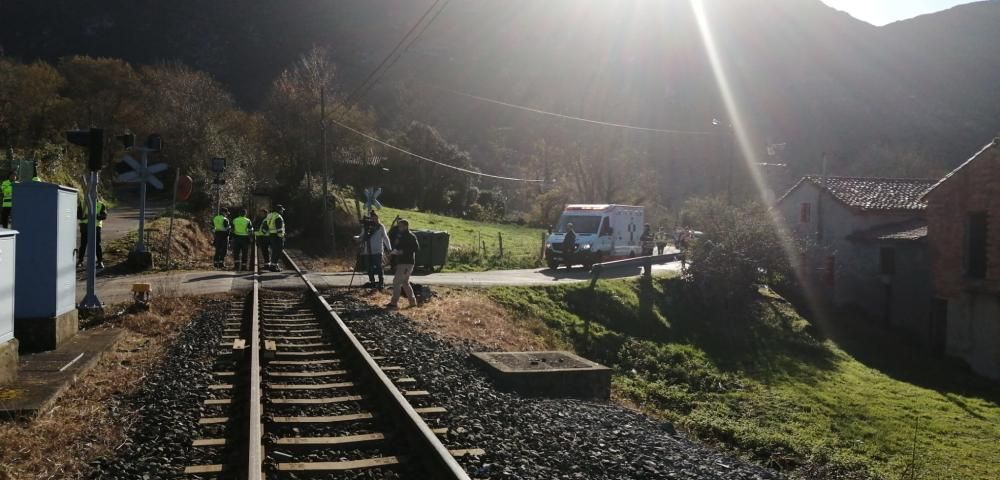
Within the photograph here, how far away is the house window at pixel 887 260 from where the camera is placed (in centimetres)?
3362

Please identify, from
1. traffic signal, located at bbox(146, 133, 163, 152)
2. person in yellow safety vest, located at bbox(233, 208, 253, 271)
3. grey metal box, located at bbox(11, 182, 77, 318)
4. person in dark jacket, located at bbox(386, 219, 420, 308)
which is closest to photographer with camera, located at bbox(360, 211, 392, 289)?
person in dark jacket, located at bbox(386, 219, 420, 308)

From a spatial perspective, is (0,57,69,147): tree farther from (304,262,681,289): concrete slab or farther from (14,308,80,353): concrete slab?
(14,308,80,353): concrete slab

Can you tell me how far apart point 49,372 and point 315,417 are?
3.11m

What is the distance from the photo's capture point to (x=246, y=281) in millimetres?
18547

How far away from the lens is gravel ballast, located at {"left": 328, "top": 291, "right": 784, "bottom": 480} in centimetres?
582

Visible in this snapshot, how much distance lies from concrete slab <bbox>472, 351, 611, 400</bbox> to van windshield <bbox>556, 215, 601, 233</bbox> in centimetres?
2042

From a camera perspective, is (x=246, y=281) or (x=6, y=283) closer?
(x=6, y=283)

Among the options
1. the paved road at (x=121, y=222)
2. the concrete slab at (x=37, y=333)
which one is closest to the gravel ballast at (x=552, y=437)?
the concrete slab at (x=37, y=333)

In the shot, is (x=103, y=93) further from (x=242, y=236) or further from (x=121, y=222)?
(x=242, y=236)

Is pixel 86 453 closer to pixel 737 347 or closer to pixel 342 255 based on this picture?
pixel 737 347

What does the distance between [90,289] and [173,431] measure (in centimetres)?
744

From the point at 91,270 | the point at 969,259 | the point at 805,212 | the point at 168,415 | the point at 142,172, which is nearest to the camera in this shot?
the point at 168,415

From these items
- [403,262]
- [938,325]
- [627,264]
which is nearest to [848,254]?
[938,325]

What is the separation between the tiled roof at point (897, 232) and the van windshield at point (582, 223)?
44.4ft
